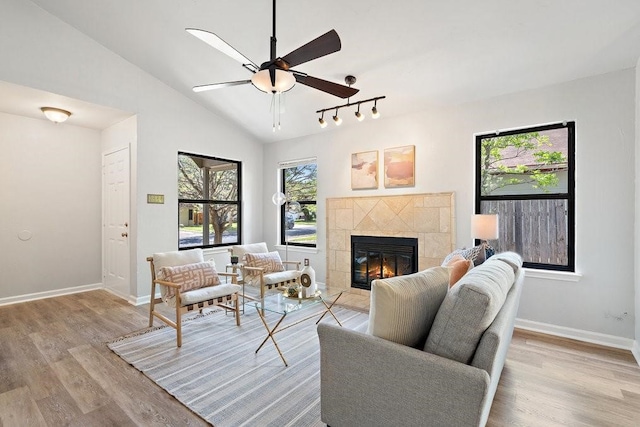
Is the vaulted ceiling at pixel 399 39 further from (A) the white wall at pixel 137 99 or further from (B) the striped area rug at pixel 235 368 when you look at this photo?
(B) the striped area rug at pixel 235 368

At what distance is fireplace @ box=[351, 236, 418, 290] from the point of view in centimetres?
426

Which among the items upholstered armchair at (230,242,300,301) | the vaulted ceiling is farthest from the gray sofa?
the vaulted ceiling

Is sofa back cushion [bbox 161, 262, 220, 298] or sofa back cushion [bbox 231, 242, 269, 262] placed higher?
sofa back cushion [bbox 231, 242, 269, 262]

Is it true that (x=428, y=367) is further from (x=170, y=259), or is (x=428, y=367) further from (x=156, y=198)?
(x=156, y=198)

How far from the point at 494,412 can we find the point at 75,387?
2865 mm

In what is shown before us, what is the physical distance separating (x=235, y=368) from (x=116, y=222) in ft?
11.0

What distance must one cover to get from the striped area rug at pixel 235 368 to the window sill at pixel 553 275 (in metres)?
1.88

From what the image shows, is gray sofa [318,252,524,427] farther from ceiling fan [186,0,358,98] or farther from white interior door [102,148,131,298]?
white interior door [102,148,131,298]

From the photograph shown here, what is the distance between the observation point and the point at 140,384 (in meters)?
2.28

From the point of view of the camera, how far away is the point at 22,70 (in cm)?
332

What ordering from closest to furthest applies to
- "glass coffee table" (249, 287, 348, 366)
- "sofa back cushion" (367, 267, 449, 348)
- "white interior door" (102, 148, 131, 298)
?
"sofa back cushion" (367, 267, 449, 348) < "glass coffee table" (249, 287, 348, 366) < "white interior door" (102, 148, 131, 298)

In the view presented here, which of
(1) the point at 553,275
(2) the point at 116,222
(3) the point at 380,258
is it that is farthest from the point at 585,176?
(2) the point at 116,222

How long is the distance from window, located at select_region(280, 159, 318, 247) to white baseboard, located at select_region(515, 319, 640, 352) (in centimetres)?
314

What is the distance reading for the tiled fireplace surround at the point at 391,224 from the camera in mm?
3924
